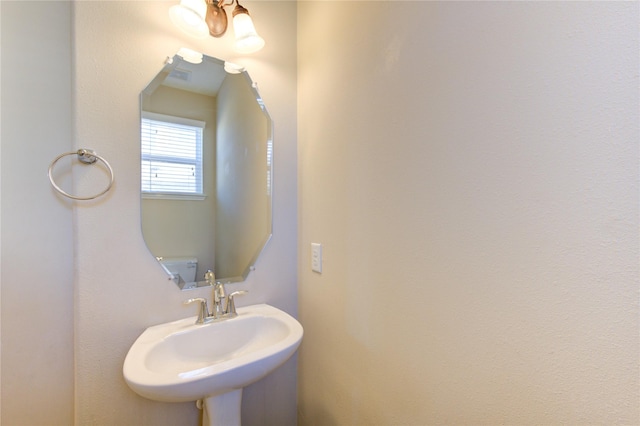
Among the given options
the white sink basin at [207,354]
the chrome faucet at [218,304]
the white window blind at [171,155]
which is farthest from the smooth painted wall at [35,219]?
the chrome faucet at [218,304]

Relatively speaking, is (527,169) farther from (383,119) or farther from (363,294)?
(363,294)

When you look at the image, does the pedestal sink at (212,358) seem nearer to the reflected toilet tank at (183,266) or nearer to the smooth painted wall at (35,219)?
the reflected toilet tank at (183,266)

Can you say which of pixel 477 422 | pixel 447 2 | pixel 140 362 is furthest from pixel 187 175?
pixel 477 422

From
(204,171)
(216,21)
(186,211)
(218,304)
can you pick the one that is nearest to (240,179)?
(204,171)

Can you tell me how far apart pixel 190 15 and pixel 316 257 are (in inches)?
41.4

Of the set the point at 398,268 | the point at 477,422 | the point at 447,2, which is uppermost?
the point at 447,2

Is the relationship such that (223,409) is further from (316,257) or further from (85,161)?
(85,161)

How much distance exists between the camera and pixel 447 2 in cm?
63

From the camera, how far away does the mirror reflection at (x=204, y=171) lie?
0.98m

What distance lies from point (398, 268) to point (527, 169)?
41 centimetres

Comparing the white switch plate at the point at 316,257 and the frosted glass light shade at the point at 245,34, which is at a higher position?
the frosted glass light shade at the point at 245,34

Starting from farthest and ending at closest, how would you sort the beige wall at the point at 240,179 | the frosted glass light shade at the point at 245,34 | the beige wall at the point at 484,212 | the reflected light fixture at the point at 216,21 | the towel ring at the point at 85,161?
1. the beige wall at the point at 240,179
2. the frosted glass light shade at the point at 245,34
3. the reflected light fixture at the point at 216,21
4. the towel ring at the point at 85,161
5. the beige wall at the point at 484,212

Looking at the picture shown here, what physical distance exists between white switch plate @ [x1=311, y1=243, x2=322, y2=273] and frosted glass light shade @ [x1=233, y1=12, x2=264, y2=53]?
2.91 feet

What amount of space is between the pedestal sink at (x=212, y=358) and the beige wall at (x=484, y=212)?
0.30 m
